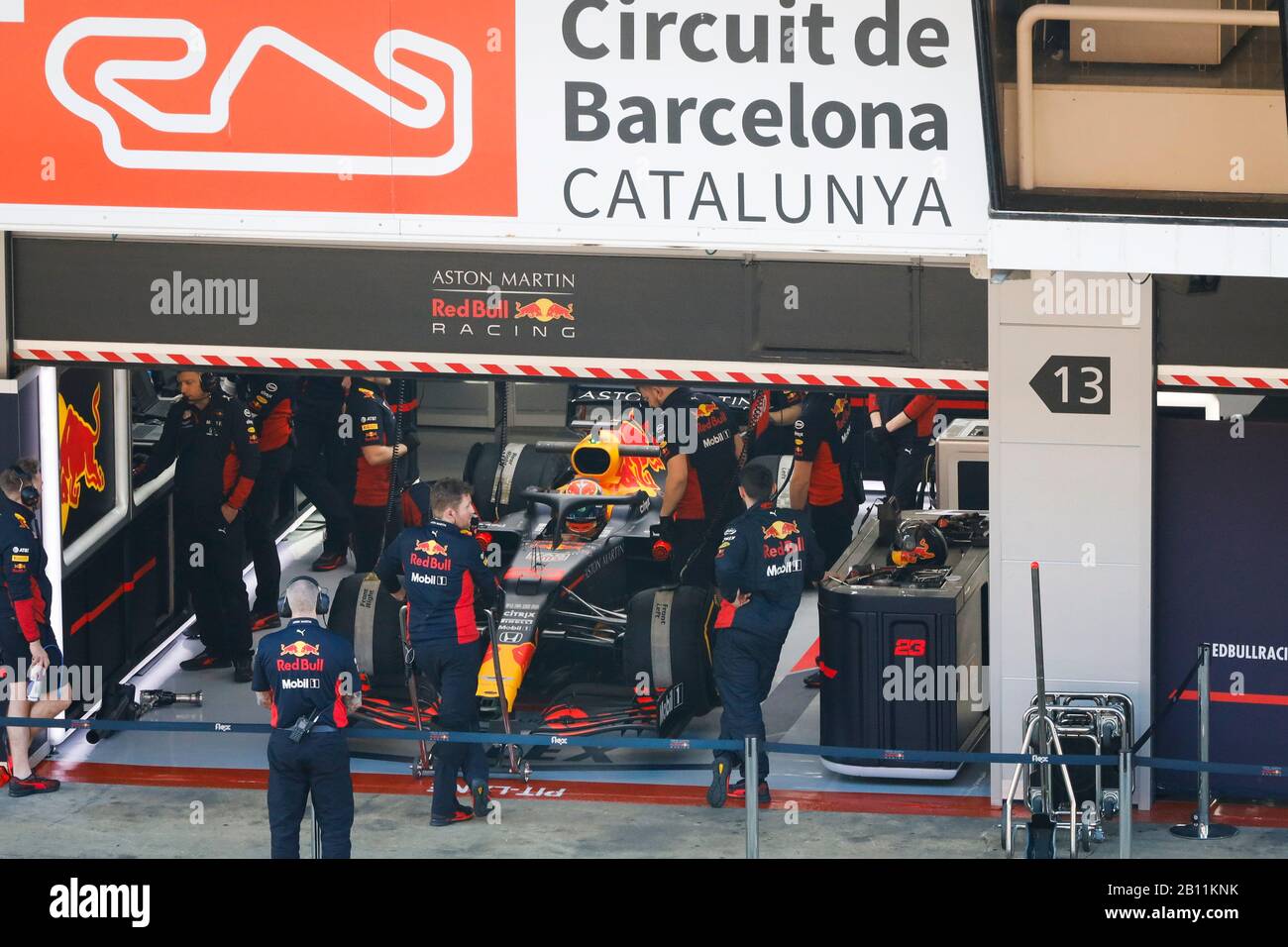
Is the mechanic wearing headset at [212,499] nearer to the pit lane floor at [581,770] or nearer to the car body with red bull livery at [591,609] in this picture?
the pit lane floor at [581,770]

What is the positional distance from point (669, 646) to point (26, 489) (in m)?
3.10

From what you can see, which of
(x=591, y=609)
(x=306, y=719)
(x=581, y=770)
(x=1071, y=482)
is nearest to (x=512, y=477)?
(x=591, y=609)

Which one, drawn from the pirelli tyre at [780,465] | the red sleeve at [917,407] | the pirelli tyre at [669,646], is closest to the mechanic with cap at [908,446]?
the red sleeve at [917,407]

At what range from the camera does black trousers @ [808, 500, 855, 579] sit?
12837 millimetres

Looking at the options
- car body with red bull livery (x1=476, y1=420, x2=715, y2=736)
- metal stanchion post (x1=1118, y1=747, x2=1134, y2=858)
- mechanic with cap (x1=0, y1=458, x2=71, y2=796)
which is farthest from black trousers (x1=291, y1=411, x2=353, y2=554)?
metal stanchion post (x1=1118, y1=747, x2=1134, y2=858)

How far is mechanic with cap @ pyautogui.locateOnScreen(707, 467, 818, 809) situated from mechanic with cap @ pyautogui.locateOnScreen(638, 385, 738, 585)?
2145 millimetres

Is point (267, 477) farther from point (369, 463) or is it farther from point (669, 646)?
point (669, 646)

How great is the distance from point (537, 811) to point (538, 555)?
1867 mm

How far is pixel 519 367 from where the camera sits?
9.69 meters

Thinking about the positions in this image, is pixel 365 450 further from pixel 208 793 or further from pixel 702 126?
pixel 702 126

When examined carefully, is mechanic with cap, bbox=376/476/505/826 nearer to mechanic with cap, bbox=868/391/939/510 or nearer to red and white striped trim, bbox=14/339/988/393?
red and white striped trim, bbox=14/339/988/393

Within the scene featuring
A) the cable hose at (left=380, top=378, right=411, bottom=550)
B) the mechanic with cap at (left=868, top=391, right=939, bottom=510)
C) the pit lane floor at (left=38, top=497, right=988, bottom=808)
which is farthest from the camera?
the mechanic with cap at (left=868, top=391, right=939, bottom=510)

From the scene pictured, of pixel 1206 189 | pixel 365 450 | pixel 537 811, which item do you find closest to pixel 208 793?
pixel 537 811

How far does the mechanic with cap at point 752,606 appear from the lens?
9.88m
